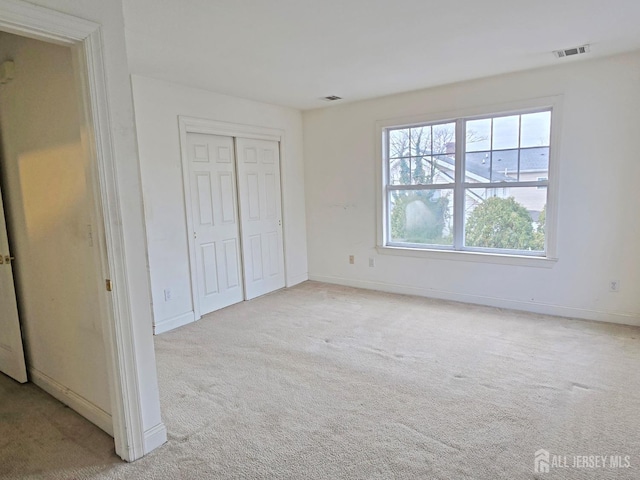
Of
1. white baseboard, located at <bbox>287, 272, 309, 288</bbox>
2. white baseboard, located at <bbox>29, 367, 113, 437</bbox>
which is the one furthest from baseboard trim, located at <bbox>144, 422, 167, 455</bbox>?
white baseboard, located at <bbox>287, 272, 309, 288</bbox>

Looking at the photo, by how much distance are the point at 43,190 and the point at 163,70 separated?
157cm

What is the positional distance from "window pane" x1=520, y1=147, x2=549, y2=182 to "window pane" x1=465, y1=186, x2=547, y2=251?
0.42 feet

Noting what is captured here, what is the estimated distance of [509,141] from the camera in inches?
156

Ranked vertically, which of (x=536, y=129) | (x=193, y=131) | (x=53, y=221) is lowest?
(x=53, y=221)

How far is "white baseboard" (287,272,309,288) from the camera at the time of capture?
5.24 meters

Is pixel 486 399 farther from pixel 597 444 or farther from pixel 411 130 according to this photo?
pixel 411 130

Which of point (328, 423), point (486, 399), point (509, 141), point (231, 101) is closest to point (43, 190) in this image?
point (328, 423)

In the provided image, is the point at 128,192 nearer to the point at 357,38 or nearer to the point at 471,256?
the point at 357,38

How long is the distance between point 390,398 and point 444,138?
2976 millimetres

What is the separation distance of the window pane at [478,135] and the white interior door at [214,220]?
257cm

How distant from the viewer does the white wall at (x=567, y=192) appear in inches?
132

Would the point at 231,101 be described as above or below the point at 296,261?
above

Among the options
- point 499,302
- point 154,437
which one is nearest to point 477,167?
point 499,302

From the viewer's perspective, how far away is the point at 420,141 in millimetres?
4512
